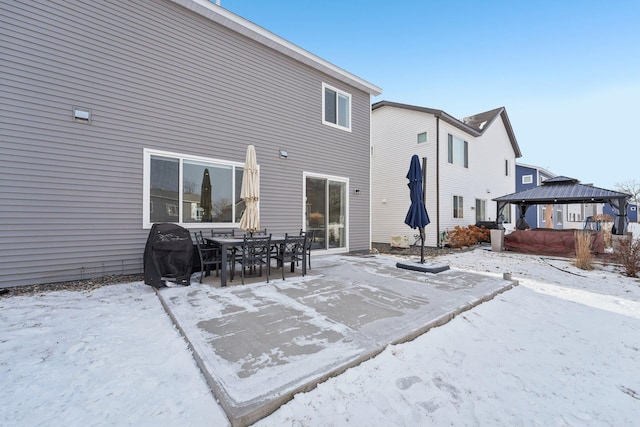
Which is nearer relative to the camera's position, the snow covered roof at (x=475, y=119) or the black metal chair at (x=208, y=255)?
the black metal chair at (x=208, y=255)

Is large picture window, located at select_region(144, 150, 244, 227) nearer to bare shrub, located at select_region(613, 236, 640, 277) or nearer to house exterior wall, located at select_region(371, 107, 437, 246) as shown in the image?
house exterior wall, located at select_region(371, 107, 437, 246)

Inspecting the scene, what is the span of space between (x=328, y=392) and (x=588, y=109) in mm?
22105

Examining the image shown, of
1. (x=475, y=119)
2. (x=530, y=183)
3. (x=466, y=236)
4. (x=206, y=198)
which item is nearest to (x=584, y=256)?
(x=466, y=236)

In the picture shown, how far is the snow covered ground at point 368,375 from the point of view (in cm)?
175

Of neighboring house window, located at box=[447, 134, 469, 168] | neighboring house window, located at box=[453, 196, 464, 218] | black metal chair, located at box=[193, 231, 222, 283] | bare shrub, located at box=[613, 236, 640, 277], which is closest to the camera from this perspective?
black metal chair, located at box=[193, 231, 222, 283]

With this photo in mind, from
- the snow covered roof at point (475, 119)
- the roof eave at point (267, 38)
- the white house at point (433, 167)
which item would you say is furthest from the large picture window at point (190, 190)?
the snow covered roof at point (475, 119)

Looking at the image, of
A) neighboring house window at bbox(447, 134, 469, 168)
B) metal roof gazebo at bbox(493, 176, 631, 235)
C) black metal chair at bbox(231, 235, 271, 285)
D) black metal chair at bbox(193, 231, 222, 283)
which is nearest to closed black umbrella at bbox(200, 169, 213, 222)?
black metal chair at bbox(193, 231, 222, 283)

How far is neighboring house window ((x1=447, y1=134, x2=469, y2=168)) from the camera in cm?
1188

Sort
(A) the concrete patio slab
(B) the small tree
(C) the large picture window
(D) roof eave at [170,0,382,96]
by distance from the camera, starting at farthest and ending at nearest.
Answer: (B) the small tree, (D) roof eave at [170,0,382,96], (C) the large picture window, (A) the concrete patio slab

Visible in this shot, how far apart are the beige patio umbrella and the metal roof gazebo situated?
10513 millimetres

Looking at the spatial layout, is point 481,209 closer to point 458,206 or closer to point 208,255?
point 458,206

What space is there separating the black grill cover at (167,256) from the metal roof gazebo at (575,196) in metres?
11.7

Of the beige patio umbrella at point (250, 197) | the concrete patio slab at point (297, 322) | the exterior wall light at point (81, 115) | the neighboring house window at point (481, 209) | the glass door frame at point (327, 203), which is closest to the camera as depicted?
the concrete patio slab at point (297, 322)

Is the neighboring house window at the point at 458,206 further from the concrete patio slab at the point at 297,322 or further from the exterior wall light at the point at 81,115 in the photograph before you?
the exterior wall light at the point at 81,115
